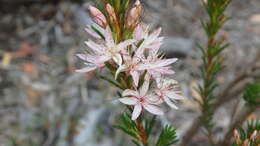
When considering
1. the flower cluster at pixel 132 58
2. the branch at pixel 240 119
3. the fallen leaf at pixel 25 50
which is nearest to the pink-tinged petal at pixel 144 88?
the flower cluster at pixel 132 58

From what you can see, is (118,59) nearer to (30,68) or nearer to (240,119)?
(240,119)

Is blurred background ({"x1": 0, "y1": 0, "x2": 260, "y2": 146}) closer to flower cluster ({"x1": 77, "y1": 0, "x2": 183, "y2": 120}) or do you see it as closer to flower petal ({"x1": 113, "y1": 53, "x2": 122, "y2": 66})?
flower cluster ({"x1": 77, "y1": 0, "x2": 183, "y2": 120})

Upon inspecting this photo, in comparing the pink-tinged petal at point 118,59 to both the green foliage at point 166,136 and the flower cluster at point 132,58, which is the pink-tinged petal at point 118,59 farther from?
the green foliage at point 166,136

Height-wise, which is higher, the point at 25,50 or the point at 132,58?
the point at 25,50

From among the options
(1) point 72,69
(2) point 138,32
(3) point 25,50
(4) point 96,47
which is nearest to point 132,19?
(2) point 138,32

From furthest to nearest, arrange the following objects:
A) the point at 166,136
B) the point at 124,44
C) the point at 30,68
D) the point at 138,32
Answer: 1. the point at 30,68
2. the point at 166,136
3. the point at 138,32
4. the point at 124,44

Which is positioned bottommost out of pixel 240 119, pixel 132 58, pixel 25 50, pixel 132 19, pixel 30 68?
pixel 240 119
